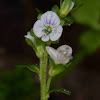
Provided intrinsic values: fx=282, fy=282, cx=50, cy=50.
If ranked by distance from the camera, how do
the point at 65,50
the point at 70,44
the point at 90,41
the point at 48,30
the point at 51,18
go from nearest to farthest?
the point at 51,18 < the point at 48,30 < the point at 65,50 < the point at 90,41 < the point at 70,44

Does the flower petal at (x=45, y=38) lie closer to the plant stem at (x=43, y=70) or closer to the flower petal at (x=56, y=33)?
the flower petal at (x=56, y=33)

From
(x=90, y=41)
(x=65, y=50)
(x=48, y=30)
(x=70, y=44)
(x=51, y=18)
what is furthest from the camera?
(x=70, y=44)

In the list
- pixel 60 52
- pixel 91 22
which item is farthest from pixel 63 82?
pixel 60 52

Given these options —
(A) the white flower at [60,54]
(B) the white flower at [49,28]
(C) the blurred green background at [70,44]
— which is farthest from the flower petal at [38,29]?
(C) the blurred green background at [70,44]

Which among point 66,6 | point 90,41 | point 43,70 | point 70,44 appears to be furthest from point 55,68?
point 70,44

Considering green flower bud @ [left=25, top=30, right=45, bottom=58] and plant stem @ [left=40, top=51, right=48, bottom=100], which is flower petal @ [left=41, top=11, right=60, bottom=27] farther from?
plant stem @ [left=40, top=51, right=48, bottom=100]

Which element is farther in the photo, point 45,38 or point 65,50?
point 65,50

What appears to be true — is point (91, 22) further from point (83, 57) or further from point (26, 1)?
point (26, 1)

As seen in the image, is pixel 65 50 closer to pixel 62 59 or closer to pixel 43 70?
pixel 62 59
